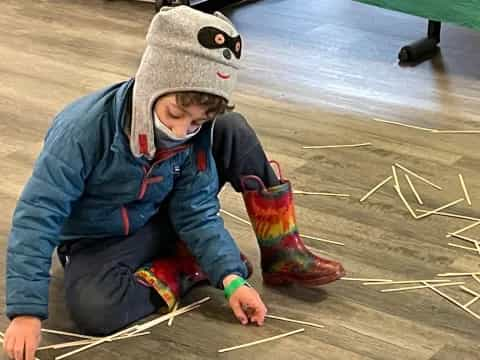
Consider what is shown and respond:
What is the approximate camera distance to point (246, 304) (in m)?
1.71

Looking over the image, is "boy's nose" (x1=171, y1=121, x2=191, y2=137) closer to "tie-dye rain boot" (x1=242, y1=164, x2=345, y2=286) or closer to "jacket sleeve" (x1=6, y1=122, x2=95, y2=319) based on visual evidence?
"jacket sleeve" (x1=6, y1=122, x2=95, y2=319)

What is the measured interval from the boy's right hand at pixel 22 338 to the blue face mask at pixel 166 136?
0.35 metres

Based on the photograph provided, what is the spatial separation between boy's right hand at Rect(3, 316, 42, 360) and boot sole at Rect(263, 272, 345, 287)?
1.65ft

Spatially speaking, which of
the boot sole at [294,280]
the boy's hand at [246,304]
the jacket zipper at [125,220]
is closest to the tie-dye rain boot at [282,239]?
the boot sole at [294,280]

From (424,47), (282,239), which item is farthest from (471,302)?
(424,47)

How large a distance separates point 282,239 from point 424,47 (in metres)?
1.60

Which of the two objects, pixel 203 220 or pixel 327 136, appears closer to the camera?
pixel 203 220

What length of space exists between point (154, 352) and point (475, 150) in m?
1.19

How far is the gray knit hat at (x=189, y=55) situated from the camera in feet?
4.93

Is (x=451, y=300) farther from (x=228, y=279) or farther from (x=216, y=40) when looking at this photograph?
(x=216, y=40)

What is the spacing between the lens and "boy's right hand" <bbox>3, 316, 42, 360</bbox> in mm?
1511

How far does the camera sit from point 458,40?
3.45m

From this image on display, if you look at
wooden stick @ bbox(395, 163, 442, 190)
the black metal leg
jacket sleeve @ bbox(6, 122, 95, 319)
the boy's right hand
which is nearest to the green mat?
the black metal leg

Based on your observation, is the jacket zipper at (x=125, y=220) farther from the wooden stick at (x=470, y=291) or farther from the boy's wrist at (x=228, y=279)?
the wooden stick at (x=470, y=291)
